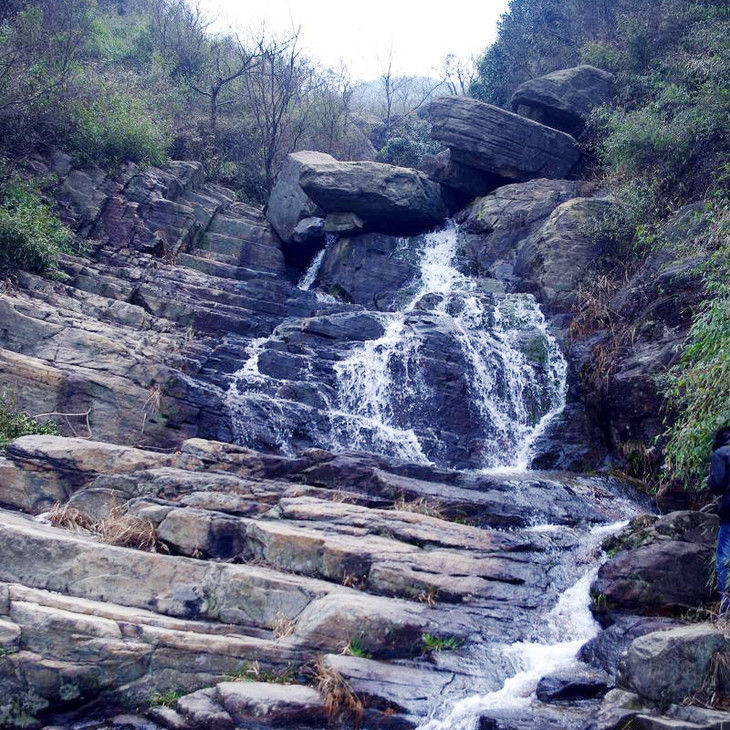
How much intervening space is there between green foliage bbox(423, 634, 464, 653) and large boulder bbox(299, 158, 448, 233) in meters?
14.0

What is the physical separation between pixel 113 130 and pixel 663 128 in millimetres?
13449

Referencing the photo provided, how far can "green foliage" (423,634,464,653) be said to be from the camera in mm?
6020

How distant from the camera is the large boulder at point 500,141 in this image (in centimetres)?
1945

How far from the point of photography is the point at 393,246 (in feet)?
60.9

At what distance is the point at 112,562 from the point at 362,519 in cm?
270

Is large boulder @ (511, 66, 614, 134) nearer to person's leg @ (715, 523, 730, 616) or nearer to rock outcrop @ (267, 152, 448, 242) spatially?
rock outcrop @ (267, 152, 448, 242)

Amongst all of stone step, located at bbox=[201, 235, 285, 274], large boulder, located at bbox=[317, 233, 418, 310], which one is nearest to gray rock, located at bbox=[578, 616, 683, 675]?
large boulder, located at bbox=[317, 233, 418, 310]

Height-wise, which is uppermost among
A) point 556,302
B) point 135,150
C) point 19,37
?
point 19,37

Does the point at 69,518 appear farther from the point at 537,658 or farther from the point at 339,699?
the point at 537,658

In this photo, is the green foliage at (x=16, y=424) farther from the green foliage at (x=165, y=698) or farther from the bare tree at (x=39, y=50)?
the bare tree at (x=39, y=50)

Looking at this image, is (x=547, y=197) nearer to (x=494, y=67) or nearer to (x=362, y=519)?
(x=494, y=67)

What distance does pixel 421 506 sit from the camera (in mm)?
8641

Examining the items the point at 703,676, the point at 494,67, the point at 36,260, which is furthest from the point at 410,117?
the point at 703,676

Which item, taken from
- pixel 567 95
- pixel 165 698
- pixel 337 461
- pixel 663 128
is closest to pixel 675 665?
pixel 165 698
